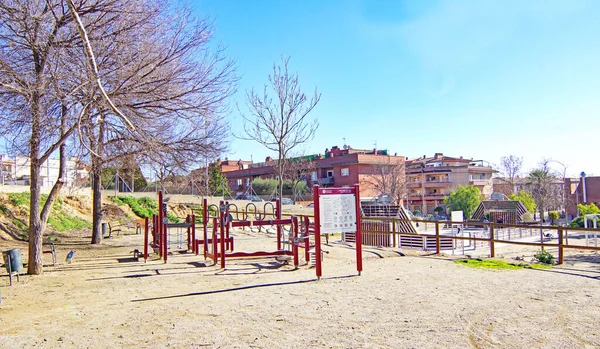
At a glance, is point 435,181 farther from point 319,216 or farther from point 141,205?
point 319,216

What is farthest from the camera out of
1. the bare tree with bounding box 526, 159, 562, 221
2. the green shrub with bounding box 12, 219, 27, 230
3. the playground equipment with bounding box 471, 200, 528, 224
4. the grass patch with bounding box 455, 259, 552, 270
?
the bare tree with bounding box 526, 159, 562, 221

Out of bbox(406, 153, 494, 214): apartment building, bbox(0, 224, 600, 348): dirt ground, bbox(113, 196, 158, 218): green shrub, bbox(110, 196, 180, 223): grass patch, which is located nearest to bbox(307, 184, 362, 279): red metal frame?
bbox(0, 224, 600, 348): dirt ground

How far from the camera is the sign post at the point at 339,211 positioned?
993 centimetres

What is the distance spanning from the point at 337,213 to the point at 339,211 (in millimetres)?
65

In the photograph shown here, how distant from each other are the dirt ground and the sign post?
98 centimetres

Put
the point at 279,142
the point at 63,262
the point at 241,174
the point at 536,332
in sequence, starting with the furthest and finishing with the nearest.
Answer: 1. the point at 241,174
2. the point at 279,142
3. the point at 63,262
4. the point at 536,332

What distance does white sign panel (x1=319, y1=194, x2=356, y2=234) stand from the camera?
9.97 m

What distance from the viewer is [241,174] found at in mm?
75375

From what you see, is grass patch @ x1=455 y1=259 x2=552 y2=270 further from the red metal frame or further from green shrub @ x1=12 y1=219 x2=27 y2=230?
green shrub @ x1=12 y1=219 x2=27 y2=230

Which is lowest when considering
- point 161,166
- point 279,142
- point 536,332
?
point 536,332

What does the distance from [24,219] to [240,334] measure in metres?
18.2

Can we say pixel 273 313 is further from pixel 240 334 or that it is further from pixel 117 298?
pixel 117 298

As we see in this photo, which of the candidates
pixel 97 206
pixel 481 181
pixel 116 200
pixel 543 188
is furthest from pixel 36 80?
pixel 481 181

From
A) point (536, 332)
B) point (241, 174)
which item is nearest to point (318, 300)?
point (536, 332)
